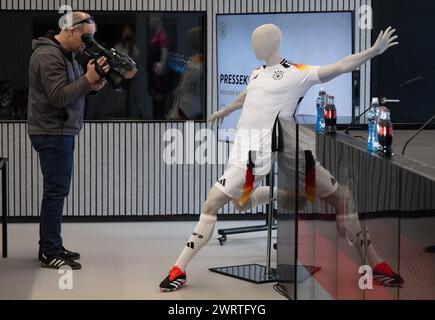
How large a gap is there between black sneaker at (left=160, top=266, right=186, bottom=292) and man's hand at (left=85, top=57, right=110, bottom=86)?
132cm

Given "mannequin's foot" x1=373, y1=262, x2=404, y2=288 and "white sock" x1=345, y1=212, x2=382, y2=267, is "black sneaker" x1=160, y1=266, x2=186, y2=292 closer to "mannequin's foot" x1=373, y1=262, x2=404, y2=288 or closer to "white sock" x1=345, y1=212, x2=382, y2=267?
"white sock" x1=345, y1=212, x2=382, y2=267

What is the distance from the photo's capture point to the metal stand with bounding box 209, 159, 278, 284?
18.7 ft

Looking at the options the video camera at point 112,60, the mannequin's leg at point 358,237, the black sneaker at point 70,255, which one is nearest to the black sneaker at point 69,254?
the black sneaker at point 70,255

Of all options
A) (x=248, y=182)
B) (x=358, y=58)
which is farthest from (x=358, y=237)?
(x=248, y=182)

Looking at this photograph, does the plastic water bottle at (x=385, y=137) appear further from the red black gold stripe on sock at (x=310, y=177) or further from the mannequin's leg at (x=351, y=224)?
the red black gold stripe on sock at (x=310, y=177)

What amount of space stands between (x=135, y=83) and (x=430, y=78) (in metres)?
2.57

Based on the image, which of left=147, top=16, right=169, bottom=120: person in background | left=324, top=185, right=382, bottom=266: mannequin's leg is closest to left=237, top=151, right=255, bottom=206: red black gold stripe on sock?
left=324, top=185, right=382, bottom=266: mannequin's leg

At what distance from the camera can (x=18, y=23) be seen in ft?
25.7

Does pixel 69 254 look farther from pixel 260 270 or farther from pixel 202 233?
pixel 260 270

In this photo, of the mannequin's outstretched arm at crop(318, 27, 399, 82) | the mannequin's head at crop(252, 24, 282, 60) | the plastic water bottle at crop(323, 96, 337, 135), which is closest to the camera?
the plastic water bottle at crop(323, 96, 337, 135)

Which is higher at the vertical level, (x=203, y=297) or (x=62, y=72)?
(x=62, y=72)
